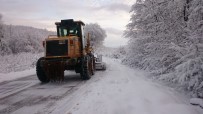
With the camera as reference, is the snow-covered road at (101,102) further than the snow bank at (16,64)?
No

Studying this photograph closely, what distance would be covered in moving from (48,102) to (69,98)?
860 mm

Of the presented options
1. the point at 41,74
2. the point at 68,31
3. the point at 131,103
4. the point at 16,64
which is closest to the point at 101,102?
the point at 131,103

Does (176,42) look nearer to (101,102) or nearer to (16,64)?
(101,102)

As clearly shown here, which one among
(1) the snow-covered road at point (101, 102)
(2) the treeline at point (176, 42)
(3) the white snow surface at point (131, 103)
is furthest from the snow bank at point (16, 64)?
(3) the white snow surface at point (131, 103)

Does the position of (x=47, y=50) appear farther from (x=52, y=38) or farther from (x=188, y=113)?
(x=188, y=113)

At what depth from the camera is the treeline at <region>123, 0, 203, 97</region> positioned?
9484mm

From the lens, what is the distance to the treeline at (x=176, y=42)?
373 inches

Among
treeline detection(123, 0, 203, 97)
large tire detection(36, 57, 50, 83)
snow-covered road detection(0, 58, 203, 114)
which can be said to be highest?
treeline detection(123, 0, 203, 97)

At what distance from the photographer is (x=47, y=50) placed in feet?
54.1

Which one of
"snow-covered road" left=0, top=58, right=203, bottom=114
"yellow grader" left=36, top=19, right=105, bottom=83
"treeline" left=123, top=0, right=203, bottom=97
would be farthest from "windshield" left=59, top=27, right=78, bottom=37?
"snow-covered road" left=0, top=58, right=203, bottom=114

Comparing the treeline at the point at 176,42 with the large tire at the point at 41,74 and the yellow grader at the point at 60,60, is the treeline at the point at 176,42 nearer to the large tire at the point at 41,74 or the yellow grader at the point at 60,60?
the yellow grader at the point at 60,60

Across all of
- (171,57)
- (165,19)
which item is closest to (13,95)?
(171,57)

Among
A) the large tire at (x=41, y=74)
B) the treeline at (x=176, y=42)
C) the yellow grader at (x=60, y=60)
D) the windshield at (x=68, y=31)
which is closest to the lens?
the treeline at (x=176, y=42)

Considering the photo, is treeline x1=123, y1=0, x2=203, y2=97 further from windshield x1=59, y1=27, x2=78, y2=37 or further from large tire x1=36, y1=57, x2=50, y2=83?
large tire x1=36, y1=57, x2=50, y2=83
